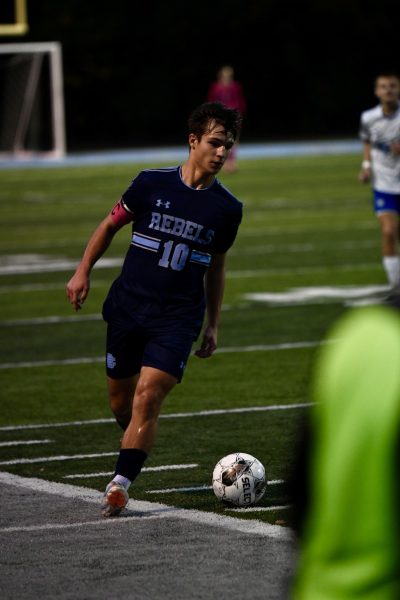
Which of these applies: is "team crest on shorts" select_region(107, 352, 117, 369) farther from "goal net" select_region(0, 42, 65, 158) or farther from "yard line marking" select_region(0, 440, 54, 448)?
"goal net" select_region(0, 42, 65, 158)

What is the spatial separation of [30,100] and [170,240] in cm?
3834

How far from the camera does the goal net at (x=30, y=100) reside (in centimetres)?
4275

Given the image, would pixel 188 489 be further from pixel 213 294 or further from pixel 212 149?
pixel 212 149

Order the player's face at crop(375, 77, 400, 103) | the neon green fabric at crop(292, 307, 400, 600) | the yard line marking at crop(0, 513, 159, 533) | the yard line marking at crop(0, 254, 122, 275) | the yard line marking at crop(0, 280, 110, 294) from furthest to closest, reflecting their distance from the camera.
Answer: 1. the yard line marking at crop(0, 254, 122, 275)
2. the yard line marking at crop(0, 280, 110, 294)
3. the player's face at crop(375, 77, 400, 103)
4. the yard line marking at crop(0, 513, 159, 533)
5. the neon green fabric at crop(292, 307, 400, 600)

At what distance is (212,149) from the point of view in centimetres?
693

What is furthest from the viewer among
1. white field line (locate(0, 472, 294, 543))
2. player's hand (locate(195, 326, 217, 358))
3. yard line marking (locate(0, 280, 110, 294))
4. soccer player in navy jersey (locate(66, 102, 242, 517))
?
yard line marking (locate(0, 280, 110, 294))

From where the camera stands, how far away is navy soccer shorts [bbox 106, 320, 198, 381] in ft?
22.2

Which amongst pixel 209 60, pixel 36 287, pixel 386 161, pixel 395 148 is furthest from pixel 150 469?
pixel 209 60

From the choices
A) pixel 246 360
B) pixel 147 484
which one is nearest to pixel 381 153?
pixel 246 360

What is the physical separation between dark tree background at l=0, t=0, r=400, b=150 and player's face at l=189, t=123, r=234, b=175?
41860 mm

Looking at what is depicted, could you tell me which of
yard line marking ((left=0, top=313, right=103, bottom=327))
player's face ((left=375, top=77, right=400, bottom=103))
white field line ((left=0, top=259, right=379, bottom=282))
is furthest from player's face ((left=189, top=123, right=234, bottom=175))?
white field line ((left=0, top=259, right=379, bottom=282))

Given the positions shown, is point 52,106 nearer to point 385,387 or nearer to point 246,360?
point 246,360

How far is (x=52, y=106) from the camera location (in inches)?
1843

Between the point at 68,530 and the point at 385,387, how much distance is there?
467 centimetres
